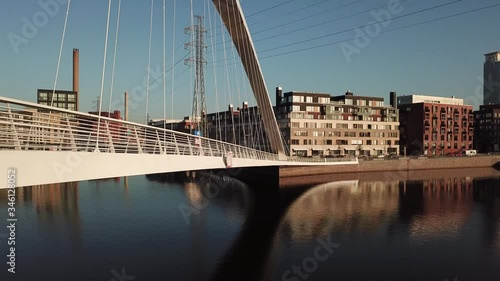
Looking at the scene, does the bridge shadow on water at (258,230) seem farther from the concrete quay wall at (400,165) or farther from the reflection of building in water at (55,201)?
the reflection of building in water at (55,201)

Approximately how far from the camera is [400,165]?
5978 centimetres

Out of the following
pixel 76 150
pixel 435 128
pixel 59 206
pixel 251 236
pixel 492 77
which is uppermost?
pixel 492 77

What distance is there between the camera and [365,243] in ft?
63.6

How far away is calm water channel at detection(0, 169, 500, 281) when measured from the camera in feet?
50.6

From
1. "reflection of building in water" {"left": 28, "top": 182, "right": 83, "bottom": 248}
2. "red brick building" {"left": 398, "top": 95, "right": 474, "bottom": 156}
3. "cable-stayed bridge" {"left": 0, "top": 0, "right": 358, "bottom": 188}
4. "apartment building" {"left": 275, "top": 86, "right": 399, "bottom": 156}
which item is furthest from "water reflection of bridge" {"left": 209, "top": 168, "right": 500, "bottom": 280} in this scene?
"red brick building" {"left": 398, "top": 95, "right": 474, "bottom": 156}

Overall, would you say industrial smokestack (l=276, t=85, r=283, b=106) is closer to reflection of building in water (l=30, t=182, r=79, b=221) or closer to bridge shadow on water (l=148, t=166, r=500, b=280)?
bridge shadow on water (l=148, t=166, r=500, b=280)

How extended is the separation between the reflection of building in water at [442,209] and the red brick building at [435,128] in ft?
107

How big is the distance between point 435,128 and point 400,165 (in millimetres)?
23820

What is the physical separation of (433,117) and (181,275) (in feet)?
246

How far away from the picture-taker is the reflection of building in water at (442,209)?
22.0m

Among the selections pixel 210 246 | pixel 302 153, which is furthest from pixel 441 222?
pixel 302 153

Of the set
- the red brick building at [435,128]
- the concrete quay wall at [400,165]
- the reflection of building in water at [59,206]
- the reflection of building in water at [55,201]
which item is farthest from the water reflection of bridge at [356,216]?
the red brick building at [435,128]

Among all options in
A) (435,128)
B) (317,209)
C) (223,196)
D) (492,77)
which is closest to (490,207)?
(317,209)

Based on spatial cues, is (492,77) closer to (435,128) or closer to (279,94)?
(435,128)
